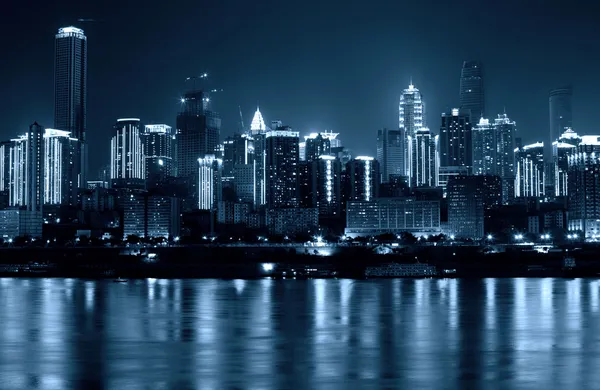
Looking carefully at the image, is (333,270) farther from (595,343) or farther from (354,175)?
(354,175)

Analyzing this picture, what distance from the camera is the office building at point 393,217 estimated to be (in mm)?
151500

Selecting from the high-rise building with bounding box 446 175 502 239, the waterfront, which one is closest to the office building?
the high-rise building with bounding box 446 175 502 239

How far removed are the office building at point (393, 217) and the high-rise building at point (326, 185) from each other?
9754 millimetres

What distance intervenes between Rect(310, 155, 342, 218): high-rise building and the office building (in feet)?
32.0

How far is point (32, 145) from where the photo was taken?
155m

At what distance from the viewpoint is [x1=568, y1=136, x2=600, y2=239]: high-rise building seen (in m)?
137

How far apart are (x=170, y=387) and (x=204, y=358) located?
4.57m

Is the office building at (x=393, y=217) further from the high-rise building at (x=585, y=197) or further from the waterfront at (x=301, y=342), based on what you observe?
the waterfront at (x=301, y=342)

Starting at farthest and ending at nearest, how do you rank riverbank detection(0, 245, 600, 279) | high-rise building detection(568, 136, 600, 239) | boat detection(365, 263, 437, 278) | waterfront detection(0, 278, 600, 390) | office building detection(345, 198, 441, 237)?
office building detection(345, 198, 441, 237) → high-rise building detection(568, 136, 600, 239) → riverbank detection(0, 245, 600, 279) → boat detection(365, 263, 437, 278) → waterfront detection(0, 278, 600, 390)

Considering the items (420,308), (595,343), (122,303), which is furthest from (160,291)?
(595,343)

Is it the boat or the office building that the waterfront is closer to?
the boat

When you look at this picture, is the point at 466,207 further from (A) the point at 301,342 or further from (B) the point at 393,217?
(A) the point at 301,342

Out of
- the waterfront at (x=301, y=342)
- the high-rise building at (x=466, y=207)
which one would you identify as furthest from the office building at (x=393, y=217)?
the waterfront at (x=301, y=342)

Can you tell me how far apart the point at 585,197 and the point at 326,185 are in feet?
154
